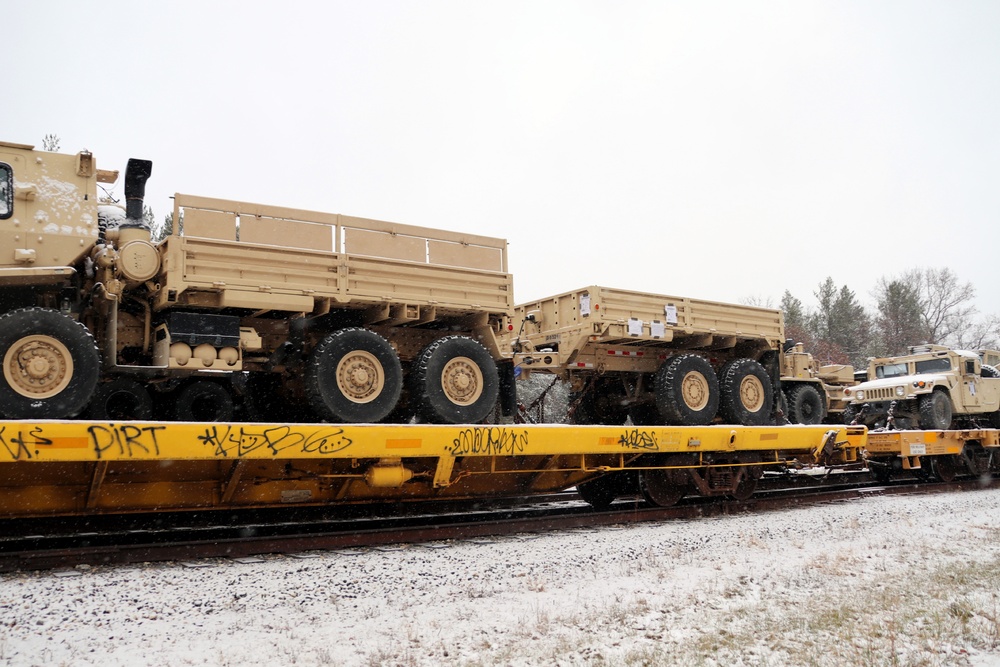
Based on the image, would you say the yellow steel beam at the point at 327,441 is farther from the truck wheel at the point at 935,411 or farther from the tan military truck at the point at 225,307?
the truck wheel at the point at 935,411

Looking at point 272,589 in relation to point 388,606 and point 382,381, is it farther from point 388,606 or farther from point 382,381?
Answer: point 382,381

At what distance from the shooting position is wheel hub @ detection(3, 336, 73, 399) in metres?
5.82

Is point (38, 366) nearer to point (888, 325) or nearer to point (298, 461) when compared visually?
point (298, 461)

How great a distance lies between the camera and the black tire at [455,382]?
789cm

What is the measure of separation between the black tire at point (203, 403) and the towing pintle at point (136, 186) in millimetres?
1730

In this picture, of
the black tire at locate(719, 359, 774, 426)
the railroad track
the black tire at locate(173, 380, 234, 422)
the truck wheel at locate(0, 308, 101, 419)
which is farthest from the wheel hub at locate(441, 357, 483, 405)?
the black tire at locate(719, 359, 774, 426)

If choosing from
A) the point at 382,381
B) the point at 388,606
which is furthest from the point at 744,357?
the point at 388,606

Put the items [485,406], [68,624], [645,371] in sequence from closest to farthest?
[68,624] → [485,406] → [645,371]

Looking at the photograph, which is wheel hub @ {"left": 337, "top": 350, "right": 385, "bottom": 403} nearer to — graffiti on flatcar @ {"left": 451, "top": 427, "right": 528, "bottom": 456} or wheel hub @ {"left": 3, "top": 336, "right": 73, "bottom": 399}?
graffiti on flatcar @ {"left": 451, "top": 427, "right": 528, "bottom": 456}

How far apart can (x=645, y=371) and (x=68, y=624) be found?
28.3 ft

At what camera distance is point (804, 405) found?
531 inches

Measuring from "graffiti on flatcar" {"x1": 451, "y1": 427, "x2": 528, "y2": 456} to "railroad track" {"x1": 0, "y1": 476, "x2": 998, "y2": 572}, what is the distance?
86cm

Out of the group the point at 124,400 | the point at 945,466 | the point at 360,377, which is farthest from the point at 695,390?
the point at 124,400

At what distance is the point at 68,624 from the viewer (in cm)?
436
